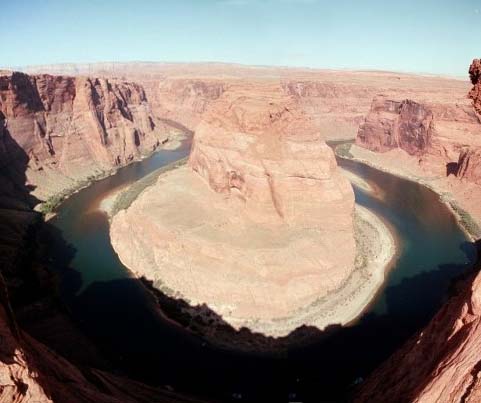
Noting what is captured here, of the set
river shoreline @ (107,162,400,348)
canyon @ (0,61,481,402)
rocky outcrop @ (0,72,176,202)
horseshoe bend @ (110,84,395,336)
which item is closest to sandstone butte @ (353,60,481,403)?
canyon @ (0,61,481,402)

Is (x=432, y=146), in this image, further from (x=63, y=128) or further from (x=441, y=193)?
(x=63, y=128)

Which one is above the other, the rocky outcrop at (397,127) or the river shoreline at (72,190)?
the rocky outcrop at (397,127)

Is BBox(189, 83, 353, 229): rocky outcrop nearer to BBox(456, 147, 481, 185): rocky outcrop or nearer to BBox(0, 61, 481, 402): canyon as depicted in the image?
BBox(0, 61, 481, 402): canyon

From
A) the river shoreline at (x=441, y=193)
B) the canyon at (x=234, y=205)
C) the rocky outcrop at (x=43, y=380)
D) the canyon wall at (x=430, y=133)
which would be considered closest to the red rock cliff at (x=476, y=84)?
the canyon at (x=234, y=205)

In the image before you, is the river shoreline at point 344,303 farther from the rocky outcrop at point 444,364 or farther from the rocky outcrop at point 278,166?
the rocky outcrop at point 444,364

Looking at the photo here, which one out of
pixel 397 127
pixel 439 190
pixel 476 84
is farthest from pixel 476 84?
pixel 397 127

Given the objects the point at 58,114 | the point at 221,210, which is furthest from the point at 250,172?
the point at 58,114
